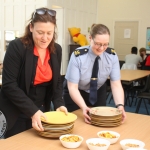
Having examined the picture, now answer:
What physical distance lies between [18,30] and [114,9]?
363 centimetres

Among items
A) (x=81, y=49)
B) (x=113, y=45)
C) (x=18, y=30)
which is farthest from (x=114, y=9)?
(x=81, y=49)

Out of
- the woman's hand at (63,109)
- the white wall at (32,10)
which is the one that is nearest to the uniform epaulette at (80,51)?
the woman's hand at (63,109)

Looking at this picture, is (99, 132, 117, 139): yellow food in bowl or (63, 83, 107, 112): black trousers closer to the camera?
(99, 132, 117, 139): yellow food in bowl

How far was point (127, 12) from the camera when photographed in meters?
9.36

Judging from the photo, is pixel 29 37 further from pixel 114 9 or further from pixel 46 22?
pixel 114 9

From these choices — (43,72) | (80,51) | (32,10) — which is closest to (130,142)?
(43,72)

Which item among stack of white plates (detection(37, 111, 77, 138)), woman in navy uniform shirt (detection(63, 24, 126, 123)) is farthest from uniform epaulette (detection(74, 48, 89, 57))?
stack of white plates (detection(37, 111, 77, 138))

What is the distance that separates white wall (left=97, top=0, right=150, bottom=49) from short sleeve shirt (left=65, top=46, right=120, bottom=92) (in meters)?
7.37

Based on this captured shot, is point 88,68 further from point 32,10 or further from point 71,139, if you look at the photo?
point 32,10

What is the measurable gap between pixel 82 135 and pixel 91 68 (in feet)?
1.88

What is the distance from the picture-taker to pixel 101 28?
1895 mm

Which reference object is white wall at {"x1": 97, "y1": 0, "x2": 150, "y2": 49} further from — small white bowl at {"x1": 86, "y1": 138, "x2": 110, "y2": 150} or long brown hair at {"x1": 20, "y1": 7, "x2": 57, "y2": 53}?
small white bowl at {"x1": 86, "y1": 138, "x2": 110, "y2": 150}

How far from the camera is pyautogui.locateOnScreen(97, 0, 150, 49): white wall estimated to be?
906 centimetres

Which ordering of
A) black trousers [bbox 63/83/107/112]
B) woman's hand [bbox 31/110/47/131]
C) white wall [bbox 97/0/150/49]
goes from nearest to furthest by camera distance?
woman's hand [bbox 31/110/47/131] < black trousers [bbox 63/83/107/112] < white wall [bbox 97/0/150/49]
